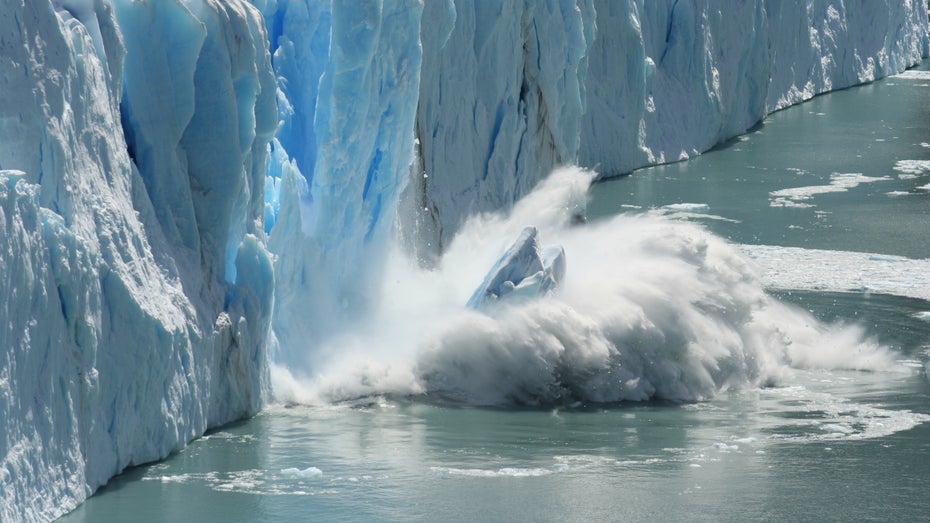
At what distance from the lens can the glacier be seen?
27.3 ft

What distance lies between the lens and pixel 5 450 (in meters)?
7.67

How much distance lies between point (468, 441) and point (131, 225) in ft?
8.40

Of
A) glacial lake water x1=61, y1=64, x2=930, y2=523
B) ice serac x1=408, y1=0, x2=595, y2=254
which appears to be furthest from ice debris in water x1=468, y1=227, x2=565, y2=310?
ice serac x1=408, y1=0, x2=595, y2=254

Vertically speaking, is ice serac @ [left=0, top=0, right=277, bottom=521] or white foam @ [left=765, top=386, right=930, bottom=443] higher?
ice serac @ [left=0, top=0, right=277, bottom=521]

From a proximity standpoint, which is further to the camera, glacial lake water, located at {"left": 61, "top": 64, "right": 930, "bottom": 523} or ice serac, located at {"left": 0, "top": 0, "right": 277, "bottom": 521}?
glacial lake water, located at {"left": 61, "top": 64, "right": 930, "bottom": 523}

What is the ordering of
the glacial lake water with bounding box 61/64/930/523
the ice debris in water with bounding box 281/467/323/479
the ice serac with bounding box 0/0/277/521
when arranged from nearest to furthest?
the ice serac with bounding box 0/0/277/521 → the glacial lake water with bounding box 61/64/930/523 → the ice debris in water with bounding box 281/467/323/479

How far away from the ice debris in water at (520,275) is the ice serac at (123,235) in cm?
204

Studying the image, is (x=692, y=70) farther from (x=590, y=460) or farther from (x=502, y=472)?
(x=502, y=472)

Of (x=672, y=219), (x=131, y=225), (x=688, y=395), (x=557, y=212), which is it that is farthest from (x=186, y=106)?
(x=672, y=219)

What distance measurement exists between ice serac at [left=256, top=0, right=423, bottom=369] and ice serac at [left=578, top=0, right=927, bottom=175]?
9.75m

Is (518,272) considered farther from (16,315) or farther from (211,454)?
(16,315)

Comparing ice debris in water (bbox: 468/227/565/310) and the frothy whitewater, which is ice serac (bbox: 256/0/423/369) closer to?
the frothy whitewater

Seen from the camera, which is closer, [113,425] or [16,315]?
[16,315]

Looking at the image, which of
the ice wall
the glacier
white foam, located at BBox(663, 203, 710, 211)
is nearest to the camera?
the glacier
